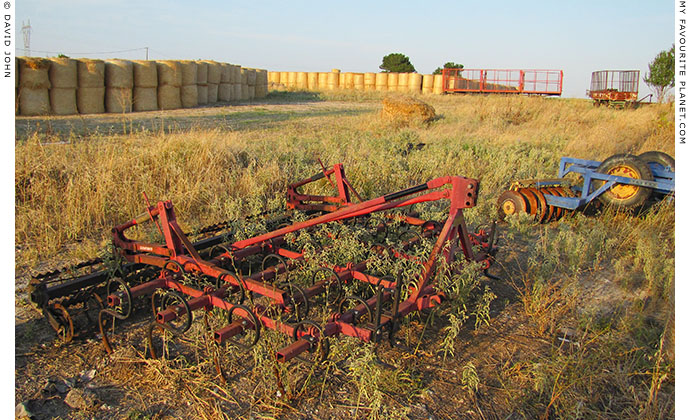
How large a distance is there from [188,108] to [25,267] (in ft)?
52.2

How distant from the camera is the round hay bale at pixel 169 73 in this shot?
18188 mm

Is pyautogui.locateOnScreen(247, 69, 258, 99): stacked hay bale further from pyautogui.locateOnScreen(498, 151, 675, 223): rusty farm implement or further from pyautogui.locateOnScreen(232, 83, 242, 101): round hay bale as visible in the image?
pyautogui.locateOnScreen(498, 151, 675, 223): rusty farm implement

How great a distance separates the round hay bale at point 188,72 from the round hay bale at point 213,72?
1.49 m

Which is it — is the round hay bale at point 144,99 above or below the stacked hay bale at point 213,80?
below

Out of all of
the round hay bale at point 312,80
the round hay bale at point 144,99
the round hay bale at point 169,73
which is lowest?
the round hay bale at point 144,99

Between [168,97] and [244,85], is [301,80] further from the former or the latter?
[168,97]

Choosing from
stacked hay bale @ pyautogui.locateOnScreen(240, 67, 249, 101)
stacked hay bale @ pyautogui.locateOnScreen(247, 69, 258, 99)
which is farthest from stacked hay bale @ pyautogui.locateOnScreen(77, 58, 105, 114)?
stacked hay bale @ pyautogui.locateOnScreen(247, 69, 258, 99)

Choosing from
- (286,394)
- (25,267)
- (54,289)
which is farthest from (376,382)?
(25,267)

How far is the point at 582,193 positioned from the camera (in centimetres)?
642

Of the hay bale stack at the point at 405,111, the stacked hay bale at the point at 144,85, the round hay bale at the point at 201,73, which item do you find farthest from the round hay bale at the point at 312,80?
the hay bale stack at the point at 405,111

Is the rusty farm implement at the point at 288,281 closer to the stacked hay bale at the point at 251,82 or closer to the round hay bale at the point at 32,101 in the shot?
the round hay bale at the point at 32,101

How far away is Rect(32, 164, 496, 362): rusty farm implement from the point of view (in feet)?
9.77

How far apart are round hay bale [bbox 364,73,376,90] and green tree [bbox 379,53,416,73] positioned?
31.7 m

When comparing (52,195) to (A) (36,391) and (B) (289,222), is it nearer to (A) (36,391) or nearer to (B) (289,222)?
(B) (289,222)
